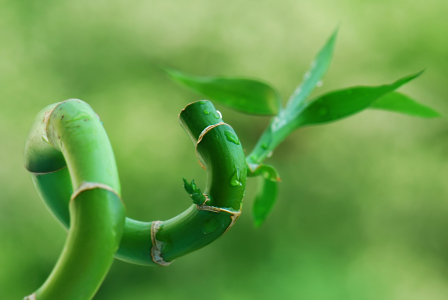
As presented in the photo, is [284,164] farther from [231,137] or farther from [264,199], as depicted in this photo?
[231,137]

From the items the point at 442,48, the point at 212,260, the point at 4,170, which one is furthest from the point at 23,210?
the point at 442,48

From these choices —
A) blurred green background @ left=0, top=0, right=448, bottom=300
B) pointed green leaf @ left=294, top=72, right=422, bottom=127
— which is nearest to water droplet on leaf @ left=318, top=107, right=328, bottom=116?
pointed green leaf @ left=294, top=72, right=422, bottom=127

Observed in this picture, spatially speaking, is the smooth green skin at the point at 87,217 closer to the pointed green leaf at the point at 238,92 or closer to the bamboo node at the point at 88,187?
the bamboo node at the point at 88,187

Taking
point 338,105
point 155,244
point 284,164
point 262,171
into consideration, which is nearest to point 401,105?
point 338,105

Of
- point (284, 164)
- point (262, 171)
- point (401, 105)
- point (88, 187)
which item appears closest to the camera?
point (88, 187)

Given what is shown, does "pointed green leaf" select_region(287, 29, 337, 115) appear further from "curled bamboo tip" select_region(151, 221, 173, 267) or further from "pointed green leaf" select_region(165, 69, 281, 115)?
"curled bamboo tip" select_region(151, 221, 173, 267)
